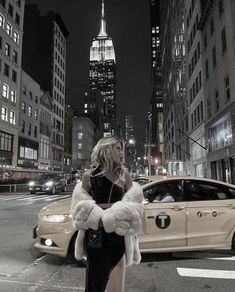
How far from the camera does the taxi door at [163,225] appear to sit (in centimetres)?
633

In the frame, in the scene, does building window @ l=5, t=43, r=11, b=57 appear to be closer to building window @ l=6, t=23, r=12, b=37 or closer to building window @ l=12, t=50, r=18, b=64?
building window @ l=12, t=50, r=18, b=64

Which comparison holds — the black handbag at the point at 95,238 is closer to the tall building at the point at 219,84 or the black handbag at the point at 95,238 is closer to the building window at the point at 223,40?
the tall building at the point at 219,84

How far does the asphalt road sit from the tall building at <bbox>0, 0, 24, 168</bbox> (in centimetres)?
4082

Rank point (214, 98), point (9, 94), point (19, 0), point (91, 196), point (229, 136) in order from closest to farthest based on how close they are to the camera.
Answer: point (91, 196) → point (229, 136) → point (214, 98) → point (9, 94) → point (19, 0)

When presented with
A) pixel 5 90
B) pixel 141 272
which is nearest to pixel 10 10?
pixel 5 90

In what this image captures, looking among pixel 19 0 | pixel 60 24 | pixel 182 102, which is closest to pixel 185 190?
pixel 182 102

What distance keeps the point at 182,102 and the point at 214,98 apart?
2055 centimetres

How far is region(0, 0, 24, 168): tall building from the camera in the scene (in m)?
46.6

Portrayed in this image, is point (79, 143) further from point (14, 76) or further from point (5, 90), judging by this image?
point (5, 90)

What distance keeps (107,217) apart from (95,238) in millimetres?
215

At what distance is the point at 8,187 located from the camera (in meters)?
34.3

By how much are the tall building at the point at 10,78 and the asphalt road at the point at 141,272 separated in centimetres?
4082

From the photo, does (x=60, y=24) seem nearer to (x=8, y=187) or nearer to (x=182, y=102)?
(x=182, y=102)

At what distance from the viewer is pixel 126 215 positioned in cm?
303
